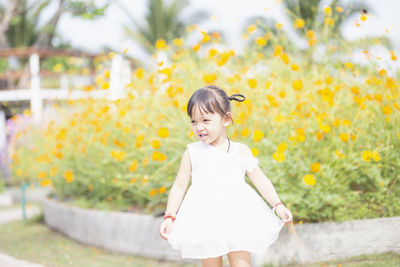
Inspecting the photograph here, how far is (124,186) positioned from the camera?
4.20 m

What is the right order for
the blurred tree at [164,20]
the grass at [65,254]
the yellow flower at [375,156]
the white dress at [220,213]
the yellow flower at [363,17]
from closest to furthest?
the white dress at [220,213], the yellow flower at [375,156], the grass at [65,254], the yellow flower at [363,17], the blurred tree at [164,20]

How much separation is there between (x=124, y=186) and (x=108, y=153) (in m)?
0.44

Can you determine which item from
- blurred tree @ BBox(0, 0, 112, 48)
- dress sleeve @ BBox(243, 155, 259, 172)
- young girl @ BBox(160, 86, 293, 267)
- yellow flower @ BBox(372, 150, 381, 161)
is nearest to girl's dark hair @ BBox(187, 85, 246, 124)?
young girl @ BBox(160, 86, 293, 267)

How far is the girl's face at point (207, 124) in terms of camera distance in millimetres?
2293

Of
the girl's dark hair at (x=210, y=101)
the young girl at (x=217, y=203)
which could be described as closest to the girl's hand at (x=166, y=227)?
the young girl at (x=217, y=203)

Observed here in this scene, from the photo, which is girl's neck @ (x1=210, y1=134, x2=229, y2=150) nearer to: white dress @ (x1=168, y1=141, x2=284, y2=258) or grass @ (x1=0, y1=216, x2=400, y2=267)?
white dress @ (x1=168, y1=141, x2=284, y2=258)

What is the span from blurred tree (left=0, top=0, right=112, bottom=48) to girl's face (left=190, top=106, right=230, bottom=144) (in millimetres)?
10511

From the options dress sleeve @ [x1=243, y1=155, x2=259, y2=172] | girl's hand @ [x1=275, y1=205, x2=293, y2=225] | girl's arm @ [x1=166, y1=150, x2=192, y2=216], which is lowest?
girl's hand @ [x1=275, y1=205, x2=293, y2=225]

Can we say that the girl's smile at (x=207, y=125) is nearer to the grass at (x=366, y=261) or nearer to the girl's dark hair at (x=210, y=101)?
the girl's dark hair at (x=210, y=101)

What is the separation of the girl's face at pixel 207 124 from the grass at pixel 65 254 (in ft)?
4.92

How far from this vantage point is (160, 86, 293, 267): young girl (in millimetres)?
2168

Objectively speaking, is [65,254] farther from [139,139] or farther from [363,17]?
[363,17]

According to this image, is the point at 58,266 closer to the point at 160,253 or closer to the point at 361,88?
the point at 160,253

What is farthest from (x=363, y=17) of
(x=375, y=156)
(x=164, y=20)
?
(x=164, y=20)
